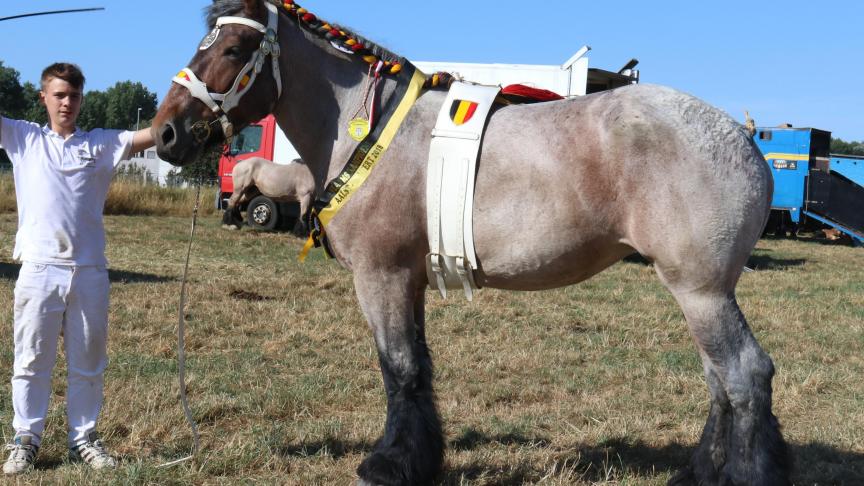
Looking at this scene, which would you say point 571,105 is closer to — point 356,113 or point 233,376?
point 356,113

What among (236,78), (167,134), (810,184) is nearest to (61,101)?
(167,134)

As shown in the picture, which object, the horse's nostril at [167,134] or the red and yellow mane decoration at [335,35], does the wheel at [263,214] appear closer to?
the red and yellow mane decoration at [335,35]

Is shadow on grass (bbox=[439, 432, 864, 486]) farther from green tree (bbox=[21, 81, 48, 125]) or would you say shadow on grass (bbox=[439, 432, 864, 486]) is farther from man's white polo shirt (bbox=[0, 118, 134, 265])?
green tree (bbox=[21, 81, 48, 125])

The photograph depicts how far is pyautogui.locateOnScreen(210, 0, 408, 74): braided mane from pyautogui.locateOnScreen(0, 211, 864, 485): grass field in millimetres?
2114

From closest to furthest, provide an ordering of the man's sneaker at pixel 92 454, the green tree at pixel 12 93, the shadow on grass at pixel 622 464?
the man's sneaker at pixel 92 454, the shadow on grass at pixel 622 464, the green tree at pixel 12 93

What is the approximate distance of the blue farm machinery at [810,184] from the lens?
19.9m

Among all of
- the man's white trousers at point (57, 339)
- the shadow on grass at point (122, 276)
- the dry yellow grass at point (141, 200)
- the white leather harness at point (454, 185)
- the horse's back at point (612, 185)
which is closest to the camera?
the horse's back at point (612, 185)

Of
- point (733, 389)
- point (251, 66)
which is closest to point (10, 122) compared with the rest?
point (251, 66)

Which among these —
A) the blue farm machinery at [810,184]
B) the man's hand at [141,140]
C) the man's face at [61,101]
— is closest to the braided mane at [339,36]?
the man's hand at [141,140]

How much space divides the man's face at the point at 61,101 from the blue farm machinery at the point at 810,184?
765 inches

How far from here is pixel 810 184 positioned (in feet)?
68.6

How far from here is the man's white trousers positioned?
3701 millimetres

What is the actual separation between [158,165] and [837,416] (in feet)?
170

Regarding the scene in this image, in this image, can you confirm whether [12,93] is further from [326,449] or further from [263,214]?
[326,449]
